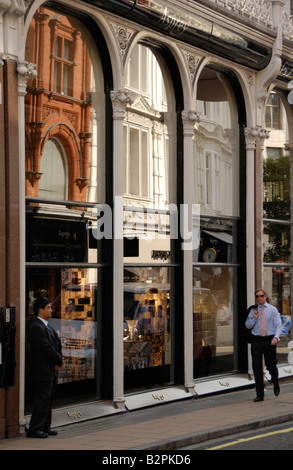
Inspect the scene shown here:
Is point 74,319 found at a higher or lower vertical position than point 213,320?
higher

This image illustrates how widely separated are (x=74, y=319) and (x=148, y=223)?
2485mm

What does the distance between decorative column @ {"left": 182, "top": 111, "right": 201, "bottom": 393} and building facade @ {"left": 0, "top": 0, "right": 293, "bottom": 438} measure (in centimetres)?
3

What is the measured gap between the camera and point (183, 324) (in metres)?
15.1

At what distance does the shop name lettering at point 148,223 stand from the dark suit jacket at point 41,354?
2561mm

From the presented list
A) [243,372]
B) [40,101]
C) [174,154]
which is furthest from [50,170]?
[243,372]

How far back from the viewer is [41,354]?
11305 millimetres

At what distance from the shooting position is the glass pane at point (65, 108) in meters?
12.5

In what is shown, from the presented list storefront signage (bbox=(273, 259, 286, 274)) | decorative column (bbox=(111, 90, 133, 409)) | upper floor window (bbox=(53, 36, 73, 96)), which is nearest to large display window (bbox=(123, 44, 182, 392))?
decorative column (bbox=(111, 90, 133, 409))

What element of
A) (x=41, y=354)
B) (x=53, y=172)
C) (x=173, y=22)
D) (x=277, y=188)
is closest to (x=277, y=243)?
(x=277, y=188)

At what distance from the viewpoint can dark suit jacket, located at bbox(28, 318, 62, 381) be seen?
1125 cm

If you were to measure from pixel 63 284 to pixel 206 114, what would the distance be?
17.1 feet

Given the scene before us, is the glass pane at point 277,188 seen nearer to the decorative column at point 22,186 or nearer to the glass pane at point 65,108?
the glass pane at point 65,108

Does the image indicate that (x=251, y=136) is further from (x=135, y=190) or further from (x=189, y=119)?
(x=135, y=190)

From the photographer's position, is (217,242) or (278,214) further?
(278,214)
